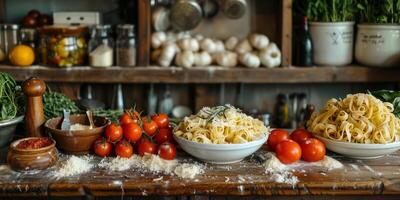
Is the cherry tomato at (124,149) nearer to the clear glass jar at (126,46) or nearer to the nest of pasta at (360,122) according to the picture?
the nest of pasta at (360,122)

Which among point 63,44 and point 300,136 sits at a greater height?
point 63,44

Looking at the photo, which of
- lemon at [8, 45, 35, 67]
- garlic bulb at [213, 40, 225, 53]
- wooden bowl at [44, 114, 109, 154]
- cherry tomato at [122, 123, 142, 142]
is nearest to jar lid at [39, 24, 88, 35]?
lemon at [8, 45, 35, 67]

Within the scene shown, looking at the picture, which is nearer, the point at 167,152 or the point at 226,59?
the point at 167,152

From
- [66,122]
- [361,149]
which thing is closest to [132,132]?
[66,122]

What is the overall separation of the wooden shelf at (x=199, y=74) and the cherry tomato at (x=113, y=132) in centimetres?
123

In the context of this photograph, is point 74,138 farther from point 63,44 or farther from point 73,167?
point 63,44

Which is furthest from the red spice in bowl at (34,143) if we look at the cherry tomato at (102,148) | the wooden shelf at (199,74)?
the wooden shelf at (199,74)

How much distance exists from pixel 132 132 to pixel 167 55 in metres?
1.30

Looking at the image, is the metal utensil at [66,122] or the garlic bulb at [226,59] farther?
the garlic bulb at [226,59]

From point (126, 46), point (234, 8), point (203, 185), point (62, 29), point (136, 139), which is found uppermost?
point (234, 8)

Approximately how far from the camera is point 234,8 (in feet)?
10.1

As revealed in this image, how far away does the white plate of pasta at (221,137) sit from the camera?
1.59 m

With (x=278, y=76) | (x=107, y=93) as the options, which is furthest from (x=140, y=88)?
(x=278, y=76)

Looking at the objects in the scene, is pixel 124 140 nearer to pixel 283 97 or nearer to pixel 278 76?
pixel 278 76
